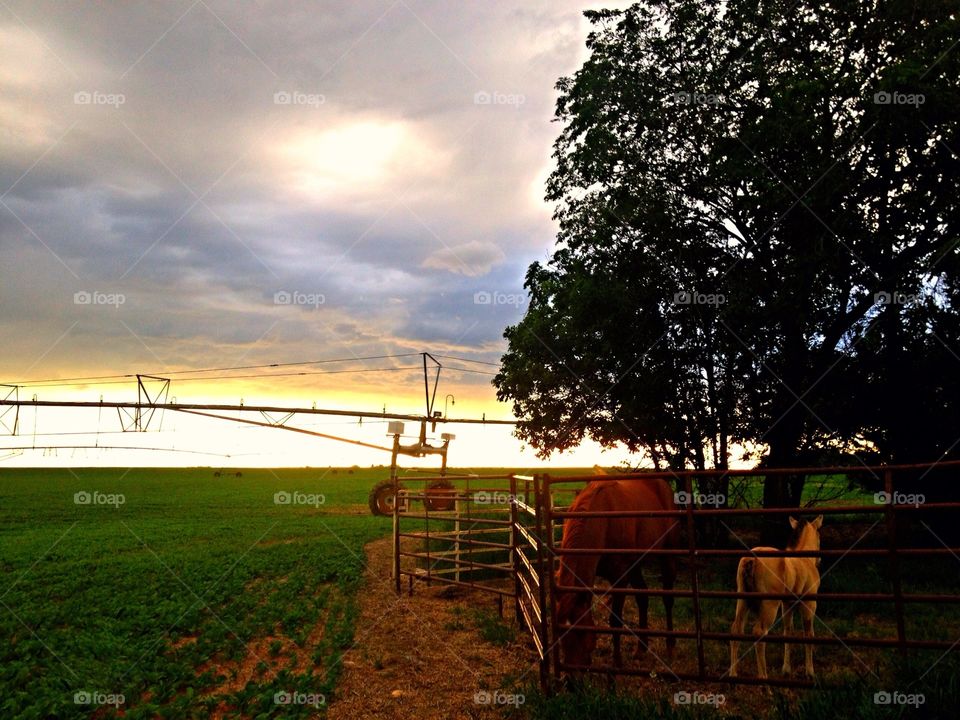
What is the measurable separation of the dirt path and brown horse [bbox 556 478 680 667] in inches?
36.2

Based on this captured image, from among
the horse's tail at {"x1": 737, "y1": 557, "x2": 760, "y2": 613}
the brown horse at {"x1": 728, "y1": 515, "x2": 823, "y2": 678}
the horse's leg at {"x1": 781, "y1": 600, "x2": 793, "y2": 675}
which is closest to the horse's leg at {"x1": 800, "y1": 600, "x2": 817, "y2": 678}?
the brown horse at {"x1": 728, "y1": 515, "x2": 823, "y2": 678}

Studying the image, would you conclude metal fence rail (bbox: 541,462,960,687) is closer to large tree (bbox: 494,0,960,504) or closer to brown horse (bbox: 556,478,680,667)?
brown horse (bbox: 556,478,680,667)

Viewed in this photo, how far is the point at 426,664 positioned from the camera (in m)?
7.92

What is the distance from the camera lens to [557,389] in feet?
64.9

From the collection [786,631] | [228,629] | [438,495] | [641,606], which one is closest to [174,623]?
[228,629]

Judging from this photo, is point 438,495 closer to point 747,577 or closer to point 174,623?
point 174,623

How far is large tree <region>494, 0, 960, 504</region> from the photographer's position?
12617 mm

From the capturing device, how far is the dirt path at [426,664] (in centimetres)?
650

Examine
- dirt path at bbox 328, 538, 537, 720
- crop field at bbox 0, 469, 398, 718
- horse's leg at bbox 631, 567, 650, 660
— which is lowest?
crop field at bbox 0, 469, 398, 718

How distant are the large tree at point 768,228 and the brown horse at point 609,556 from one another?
592cm

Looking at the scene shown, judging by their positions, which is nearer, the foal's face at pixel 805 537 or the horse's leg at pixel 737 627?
the horse's leg at pixel 737 627

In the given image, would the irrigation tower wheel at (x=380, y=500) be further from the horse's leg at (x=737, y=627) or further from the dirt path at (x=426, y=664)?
the horse's leg at (x=737, y=627)

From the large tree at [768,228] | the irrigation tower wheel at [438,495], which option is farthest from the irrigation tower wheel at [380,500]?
the large tree at [768,228]

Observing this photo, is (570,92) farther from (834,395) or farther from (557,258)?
(834,395)
